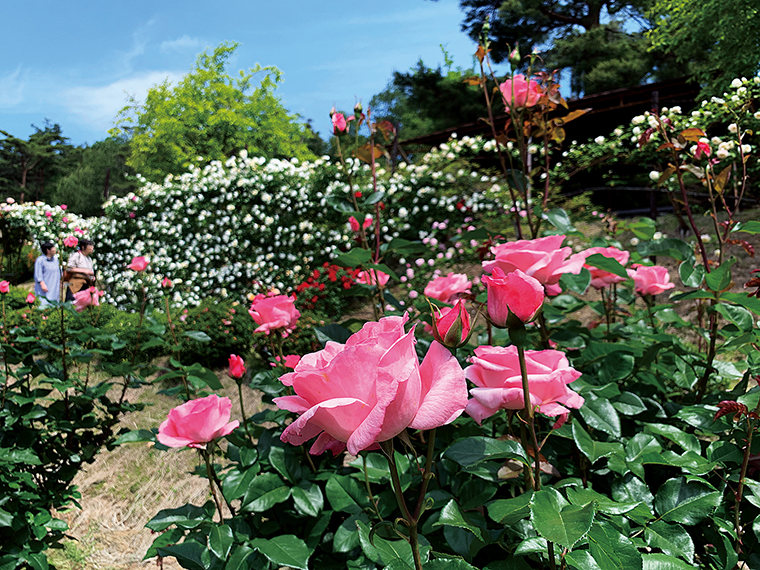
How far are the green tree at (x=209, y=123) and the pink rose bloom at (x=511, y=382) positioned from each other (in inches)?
716

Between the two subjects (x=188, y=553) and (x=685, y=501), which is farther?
(x=188, y=553)

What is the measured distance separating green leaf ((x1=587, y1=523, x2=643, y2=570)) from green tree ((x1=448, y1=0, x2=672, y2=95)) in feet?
46.8

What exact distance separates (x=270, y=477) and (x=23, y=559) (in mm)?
1059

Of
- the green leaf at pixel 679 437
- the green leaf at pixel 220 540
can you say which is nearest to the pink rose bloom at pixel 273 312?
the green leaf at pixel 220 540

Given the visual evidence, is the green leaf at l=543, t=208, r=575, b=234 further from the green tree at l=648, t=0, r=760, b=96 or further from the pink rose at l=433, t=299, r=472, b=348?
the green tree at l=648, t=0, r=760, b=96

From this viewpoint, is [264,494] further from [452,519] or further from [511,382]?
[511,382]

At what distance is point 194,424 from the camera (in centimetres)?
90

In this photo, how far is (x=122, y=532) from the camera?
7.62 ft

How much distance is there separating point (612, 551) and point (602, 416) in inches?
15.3

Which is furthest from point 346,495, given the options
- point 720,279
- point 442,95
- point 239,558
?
point 442,95

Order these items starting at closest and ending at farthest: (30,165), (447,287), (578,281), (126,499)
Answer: (578,281)
(447,287)
(126,499)
(30,165)

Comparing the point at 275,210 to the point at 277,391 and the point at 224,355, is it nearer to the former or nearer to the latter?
the point at 224,355

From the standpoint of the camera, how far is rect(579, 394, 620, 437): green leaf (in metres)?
0.88

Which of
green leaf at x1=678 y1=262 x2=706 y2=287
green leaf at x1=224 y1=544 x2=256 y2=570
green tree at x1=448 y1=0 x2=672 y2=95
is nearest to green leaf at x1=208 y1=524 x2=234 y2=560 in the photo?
green leaf at x1=224 y1=544 x2=256 y2=570
